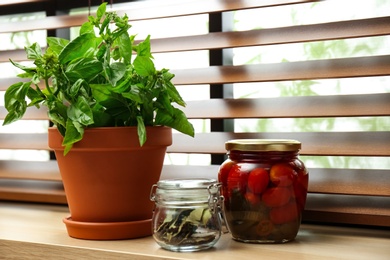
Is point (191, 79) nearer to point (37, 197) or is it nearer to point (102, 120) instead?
point (102, 120)

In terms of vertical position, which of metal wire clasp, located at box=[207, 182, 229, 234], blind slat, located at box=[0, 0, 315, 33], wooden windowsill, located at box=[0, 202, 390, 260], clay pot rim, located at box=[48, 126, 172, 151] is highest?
blind slat, located at box=[0, 0, 315, 33]

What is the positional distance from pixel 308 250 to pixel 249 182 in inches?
6.2

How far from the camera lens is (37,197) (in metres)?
1.72

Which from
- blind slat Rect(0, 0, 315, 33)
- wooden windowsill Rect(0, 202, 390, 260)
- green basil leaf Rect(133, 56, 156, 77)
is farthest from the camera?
blind slat Rect(0, 0, 315, 33)

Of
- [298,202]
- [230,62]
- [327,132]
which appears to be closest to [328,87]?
[327,132]

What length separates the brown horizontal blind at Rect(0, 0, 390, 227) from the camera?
1.31 metres

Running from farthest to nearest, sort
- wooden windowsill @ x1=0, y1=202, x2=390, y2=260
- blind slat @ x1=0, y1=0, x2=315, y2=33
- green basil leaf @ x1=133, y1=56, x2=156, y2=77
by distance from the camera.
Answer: blind slat @ x1=0, y1=0, x2=315, y2=33
green basil leaf @ x1=133, y1=56, x2=156, y2=77
wooden windowsill @ x1=0, y1=202, x2=390, y2=260

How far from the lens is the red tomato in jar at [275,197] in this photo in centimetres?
117

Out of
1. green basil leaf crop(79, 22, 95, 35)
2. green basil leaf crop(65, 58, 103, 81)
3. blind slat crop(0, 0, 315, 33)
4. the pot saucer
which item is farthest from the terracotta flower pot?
blind slat crop(0, 0, 315, 33)

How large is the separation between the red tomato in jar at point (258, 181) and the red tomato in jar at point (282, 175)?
0.01m

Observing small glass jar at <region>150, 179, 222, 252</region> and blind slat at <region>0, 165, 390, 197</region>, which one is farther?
blind slat at <region>0, 165, 390, 197</region>

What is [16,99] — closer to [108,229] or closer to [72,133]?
[72,133]

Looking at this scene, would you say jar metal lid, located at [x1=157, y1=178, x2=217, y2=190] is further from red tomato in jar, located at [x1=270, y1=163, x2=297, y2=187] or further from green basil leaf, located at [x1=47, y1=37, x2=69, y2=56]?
green basil leaf, located at [x1=47, y1=37, x2=69, y2=56]

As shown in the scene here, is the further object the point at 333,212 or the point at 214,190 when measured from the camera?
the point at 333,212
